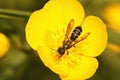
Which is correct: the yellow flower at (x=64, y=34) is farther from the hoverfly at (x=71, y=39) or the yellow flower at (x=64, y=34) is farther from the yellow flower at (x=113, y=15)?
the yellow flower at (x=113, y=15)

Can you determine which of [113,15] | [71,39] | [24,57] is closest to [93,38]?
[71,39]

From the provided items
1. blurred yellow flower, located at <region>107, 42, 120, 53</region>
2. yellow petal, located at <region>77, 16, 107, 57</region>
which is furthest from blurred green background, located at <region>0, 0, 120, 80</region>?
yellow petal, located at <region>77, 16, 107, 57</region>

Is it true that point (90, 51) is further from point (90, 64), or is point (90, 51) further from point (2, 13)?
point (2, 13)

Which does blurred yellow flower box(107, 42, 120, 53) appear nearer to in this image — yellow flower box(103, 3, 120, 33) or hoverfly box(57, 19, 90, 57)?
yellow flower box(103, 3, 120, 33)

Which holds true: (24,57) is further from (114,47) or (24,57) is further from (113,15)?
(113,15)

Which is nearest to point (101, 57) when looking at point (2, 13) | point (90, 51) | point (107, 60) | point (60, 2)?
point (107, 60)

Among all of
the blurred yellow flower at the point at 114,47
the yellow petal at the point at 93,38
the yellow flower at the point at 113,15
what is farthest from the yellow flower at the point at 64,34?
the yellow flower at the point at 113,15
